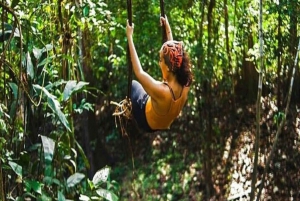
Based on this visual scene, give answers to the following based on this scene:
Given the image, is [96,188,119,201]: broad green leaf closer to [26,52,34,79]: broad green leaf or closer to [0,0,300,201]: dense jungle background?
[0,0,300,201]: dense jungle background

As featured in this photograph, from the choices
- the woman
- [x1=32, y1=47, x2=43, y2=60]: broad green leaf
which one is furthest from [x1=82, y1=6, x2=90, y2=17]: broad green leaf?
the woman

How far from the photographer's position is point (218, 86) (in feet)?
20.7

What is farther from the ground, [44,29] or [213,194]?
[44,29]

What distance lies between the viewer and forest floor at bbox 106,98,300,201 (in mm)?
5824

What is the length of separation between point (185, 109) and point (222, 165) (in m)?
0.99

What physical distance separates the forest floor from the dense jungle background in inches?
0.5

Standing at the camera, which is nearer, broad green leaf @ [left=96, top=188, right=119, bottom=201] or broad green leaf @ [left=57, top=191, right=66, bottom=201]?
broad green leaf @ [left=57, top=191, right=66, bottom=201]

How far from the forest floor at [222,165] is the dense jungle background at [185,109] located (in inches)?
0.5

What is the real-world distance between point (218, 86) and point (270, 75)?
606 millimetres

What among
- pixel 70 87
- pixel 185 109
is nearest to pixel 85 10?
pixel 70 87

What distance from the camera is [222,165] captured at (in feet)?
20.6

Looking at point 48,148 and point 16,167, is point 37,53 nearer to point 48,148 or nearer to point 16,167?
point 48,148

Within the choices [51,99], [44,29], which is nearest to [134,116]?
[51,99]

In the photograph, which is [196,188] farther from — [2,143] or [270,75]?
[2,143]
